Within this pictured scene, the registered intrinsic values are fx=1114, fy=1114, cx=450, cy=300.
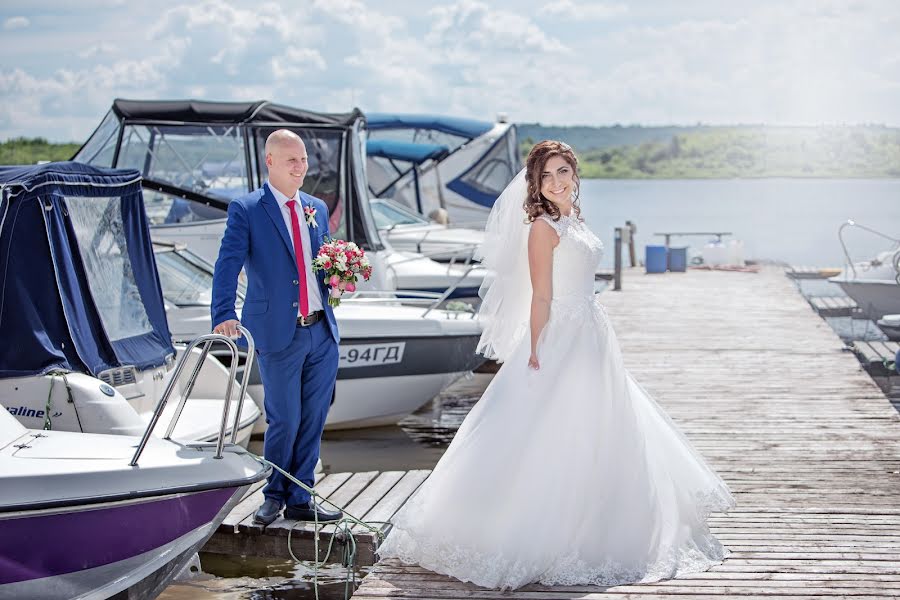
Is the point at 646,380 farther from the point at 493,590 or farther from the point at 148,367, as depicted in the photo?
the point at 493,590

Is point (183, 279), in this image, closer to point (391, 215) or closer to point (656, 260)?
point (391, 215)

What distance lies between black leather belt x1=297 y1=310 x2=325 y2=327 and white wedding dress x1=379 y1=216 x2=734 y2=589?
985 millimetres

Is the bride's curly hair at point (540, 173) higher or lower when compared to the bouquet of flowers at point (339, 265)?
higher

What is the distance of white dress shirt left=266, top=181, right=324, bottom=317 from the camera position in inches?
215

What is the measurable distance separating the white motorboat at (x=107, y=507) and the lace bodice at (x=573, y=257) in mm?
1623

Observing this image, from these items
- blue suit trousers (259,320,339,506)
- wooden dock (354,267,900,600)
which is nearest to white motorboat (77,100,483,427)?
wooden dock (354,267,900,600)

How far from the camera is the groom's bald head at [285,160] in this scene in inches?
212

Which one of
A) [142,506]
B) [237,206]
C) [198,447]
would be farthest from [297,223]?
[142,506]

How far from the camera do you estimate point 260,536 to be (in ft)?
19.2

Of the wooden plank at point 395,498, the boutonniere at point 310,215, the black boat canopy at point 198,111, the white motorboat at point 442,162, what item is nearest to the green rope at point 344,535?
the wooden plank at point 395,498

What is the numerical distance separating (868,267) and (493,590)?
12.5 m

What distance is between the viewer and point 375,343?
10195mm

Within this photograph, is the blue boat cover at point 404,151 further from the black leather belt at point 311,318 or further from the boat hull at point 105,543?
the boat hull at point 105,543

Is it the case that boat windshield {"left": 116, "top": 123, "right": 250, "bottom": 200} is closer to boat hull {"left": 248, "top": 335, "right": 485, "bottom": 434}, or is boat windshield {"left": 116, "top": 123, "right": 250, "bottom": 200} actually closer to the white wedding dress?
boat hull {"left": 248, "top": 335, "right": 485, "bottom": 434}
